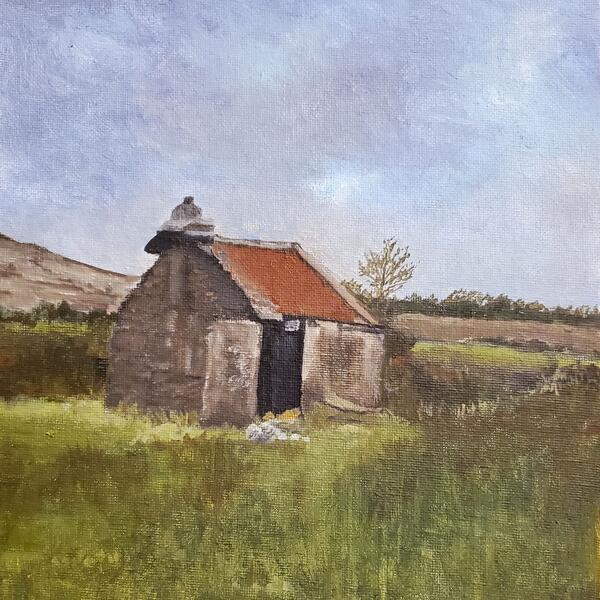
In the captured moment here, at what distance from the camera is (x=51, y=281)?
2.84 metres

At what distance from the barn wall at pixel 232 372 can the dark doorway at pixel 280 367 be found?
35 millimetres

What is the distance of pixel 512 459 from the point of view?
291 centimetres

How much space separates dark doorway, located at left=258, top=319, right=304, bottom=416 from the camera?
9.64 ft

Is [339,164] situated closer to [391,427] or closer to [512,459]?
[391,427]

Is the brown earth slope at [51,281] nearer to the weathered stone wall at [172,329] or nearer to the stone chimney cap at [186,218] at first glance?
the weathered stone wall at [172,329]

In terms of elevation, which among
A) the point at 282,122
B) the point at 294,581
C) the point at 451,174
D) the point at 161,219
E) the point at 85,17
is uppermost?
the point at 85,17

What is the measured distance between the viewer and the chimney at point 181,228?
114 inches

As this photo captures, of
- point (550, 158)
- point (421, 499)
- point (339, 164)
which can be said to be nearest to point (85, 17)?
point (339, 164)

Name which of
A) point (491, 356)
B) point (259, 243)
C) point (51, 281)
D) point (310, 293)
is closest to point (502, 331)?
point (491, 356)

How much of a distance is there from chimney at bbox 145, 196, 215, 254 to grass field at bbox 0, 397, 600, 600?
78cm

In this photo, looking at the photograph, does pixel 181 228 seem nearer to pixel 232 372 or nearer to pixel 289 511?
pixel 232 372

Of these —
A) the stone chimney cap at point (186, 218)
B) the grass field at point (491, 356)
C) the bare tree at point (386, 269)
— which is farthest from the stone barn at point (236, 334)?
the grass field at point (491, 356)

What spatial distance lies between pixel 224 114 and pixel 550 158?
1.52 metres

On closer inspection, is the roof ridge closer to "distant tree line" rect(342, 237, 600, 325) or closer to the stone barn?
the stone barn
